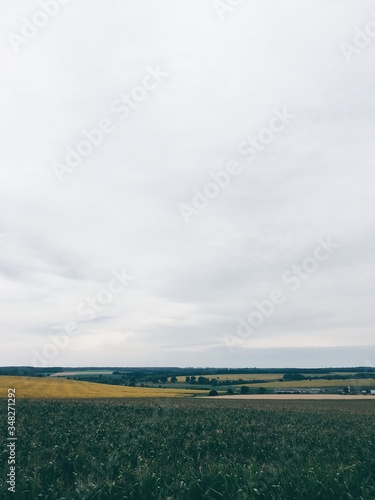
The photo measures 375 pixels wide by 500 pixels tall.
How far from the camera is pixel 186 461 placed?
14.1 meters

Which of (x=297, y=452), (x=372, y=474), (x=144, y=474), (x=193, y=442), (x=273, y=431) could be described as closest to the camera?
(x=144, y=474)

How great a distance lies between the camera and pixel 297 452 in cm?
1524

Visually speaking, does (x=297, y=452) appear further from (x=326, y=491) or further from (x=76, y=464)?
(x=76, y=464)

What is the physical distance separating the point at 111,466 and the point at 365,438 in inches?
479

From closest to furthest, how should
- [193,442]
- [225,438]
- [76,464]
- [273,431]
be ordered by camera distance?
1. [76,464]
2. [193,442]
3. [225,438]
4. [273,431]

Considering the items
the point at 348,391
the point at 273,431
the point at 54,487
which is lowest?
the point at 348,391

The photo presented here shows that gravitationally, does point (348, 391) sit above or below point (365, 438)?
below

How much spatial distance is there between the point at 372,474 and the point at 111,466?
24.1ft

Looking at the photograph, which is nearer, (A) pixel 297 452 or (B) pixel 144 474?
(B) pixel 144 474

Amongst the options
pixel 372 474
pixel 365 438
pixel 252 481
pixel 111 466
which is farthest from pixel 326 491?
pixel 365 438

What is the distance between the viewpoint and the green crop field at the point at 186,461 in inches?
374

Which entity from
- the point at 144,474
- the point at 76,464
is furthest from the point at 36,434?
the point at 144,474

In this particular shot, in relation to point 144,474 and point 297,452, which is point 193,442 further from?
point 144,474

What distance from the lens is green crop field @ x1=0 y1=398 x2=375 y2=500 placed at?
9.50 m
